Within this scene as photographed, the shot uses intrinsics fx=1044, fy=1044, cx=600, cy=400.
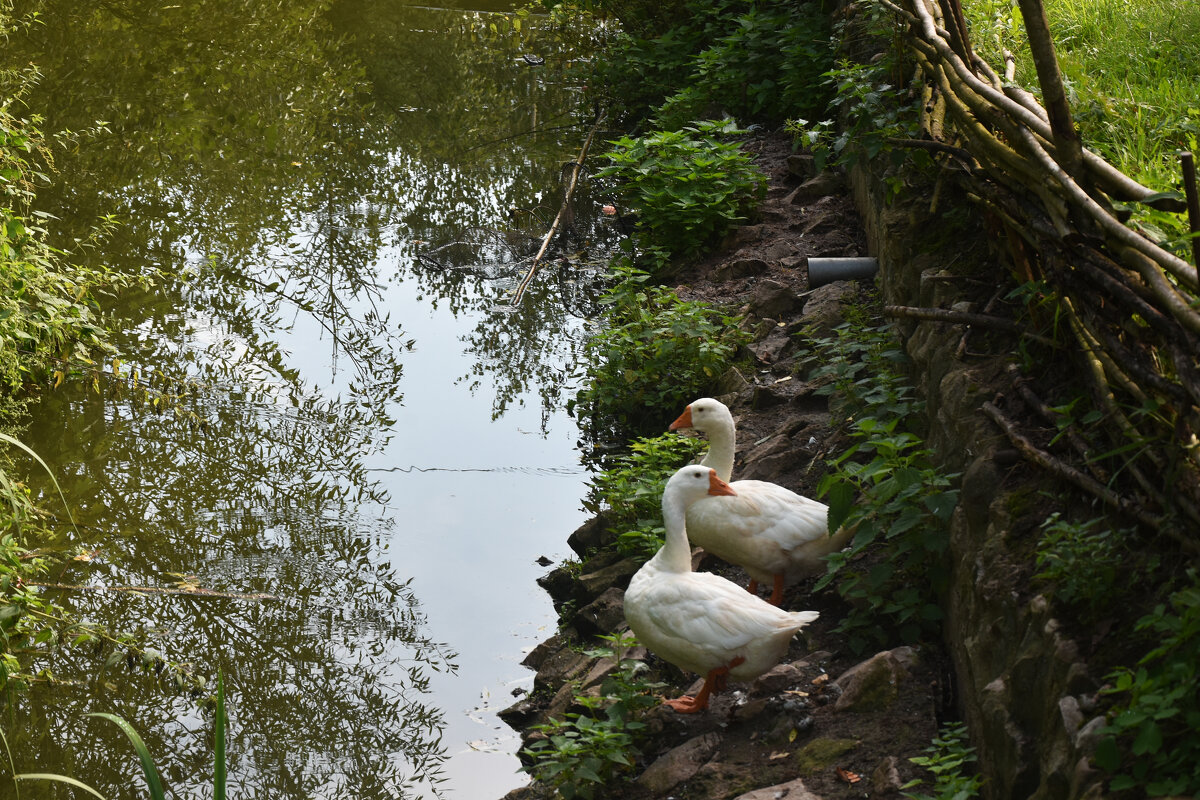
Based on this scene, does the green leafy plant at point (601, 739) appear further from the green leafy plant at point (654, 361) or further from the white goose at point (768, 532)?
the green leafy plant at point (654, 361)

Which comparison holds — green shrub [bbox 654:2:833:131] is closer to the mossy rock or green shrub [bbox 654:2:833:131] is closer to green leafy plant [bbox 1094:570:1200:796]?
the mossy rock

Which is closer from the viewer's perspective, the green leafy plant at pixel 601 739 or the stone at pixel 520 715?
the green leafy plant at pixel 601 739

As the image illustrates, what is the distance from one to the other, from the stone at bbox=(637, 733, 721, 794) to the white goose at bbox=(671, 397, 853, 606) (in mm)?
742

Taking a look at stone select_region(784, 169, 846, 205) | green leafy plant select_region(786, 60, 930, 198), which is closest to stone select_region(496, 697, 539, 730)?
green leafy plant select_region(786, 60, 930, 198)

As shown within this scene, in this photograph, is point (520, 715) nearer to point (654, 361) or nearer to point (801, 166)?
point (654, 361)

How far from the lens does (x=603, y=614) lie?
4.80m

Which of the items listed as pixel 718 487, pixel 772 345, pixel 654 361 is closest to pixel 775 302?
pixel 772 345

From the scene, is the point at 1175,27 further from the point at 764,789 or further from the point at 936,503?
the point at 764,789

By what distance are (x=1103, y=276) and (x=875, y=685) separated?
141 centimetres

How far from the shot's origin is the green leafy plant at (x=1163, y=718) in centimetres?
191

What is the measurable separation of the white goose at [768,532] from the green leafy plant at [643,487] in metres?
0.79

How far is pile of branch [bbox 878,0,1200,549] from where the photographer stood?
2316mm

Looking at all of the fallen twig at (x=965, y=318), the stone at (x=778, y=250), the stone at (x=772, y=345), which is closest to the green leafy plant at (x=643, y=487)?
the stone at (x=772, y=345)

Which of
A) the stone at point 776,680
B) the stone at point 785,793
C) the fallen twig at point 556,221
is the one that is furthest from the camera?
the fallen twig at point 556,221
